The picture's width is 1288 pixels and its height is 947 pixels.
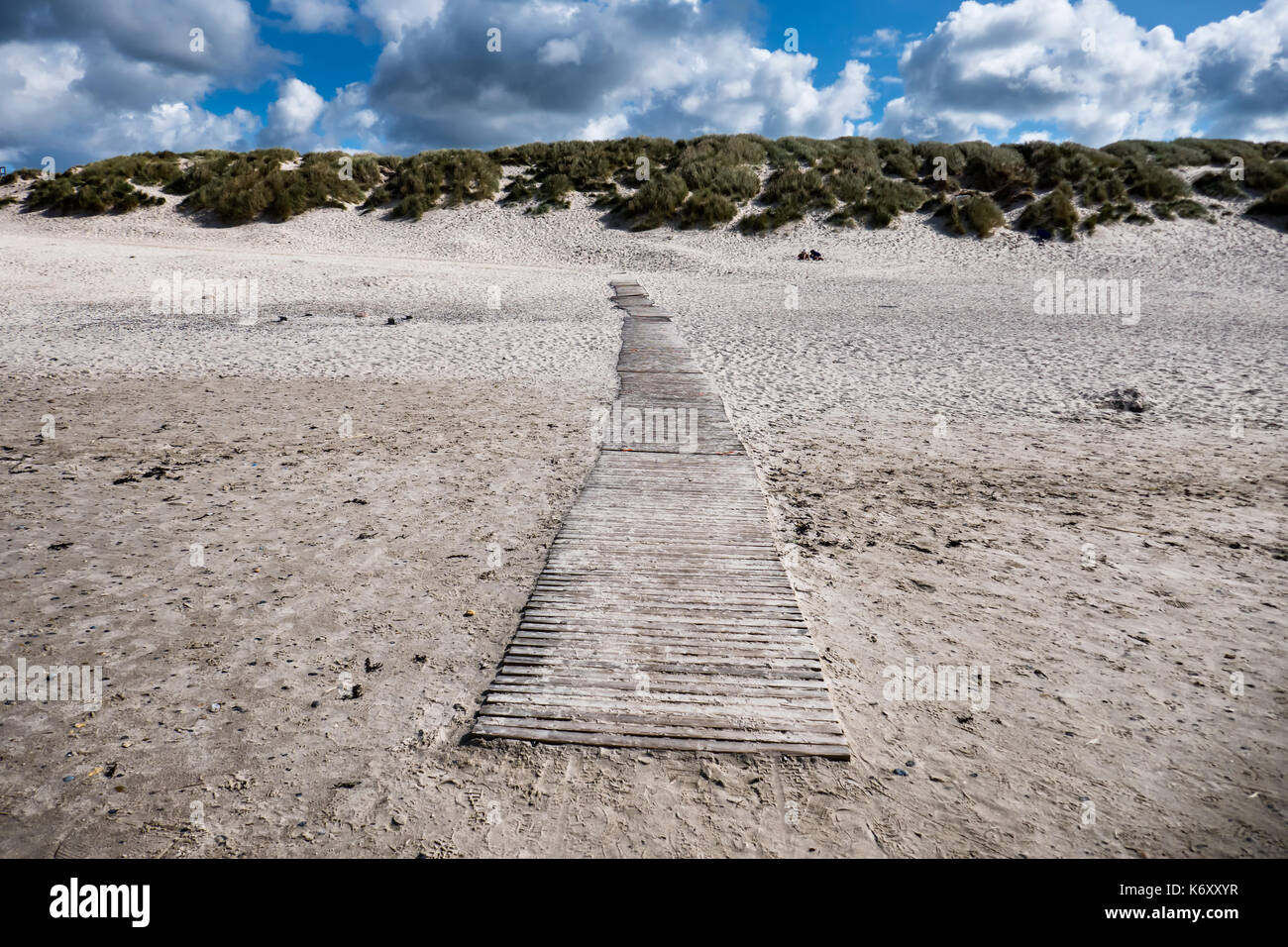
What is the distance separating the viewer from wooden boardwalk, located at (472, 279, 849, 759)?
2.94m

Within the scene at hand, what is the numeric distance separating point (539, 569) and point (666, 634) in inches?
44.2

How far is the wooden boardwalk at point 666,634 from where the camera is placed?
9.65 feet

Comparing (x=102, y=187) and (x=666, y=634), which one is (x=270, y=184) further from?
(x=666, y=634)

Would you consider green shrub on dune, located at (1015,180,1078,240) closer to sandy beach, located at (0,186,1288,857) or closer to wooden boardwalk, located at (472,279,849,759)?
sandy beach, located at (0,186,1288,857)

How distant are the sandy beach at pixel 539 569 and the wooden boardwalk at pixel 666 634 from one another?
129mm

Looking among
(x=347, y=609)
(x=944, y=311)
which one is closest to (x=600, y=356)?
(x=347, y=609)

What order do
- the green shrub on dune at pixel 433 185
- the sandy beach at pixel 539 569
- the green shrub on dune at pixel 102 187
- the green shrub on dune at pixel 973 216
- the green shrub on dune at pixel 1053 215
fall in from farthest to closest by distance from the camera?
the green shrub on dune at pixel 433 185
the green shrub on dune at pixel 102 187
the green shrub on dune at pixel 973 216
the green shrub on dune at pixel 1053 215
the sandy beach at pixel 539 569

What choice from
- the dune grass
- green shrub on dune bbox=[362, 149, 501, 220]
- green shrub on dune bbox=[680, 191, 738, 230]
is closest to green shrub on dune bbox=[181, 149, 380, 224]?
the dune grass

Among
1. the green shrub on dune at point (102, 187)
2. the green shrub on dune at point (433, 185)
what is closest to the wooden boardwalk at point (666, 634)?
the green shrub on dune at point (433, 185)

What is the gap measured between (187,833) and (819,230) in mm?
23413

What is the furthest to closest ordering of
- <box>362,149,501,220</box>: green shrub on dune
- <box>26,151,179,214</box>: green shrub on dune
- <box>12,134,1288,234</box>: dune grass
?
<box>362,149,501,220</box>: green shrub on dune
<box>12,134,1288,234</box>: dune grass
<box>26,151,179,214</box>: green shrub on dune

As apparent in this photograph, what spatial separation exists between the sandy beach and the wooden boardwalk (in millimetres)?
129

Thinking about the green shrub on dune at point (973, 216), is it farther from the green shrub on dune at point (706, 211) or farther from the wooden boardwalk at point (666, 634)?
the wooden boardwalk at point (666, 634)
